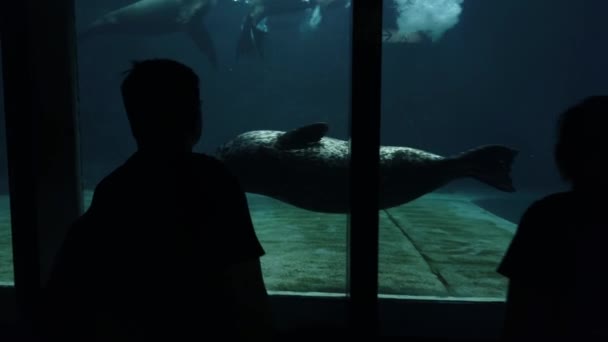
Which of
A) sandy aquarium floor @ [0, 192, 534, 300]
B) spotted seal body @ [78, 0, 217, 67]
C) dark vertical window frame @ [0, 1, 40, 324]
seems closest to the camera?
dark vertical window frame @ [0, 1, 40, 324]

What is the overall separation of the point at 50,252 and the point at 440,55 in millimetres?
34383

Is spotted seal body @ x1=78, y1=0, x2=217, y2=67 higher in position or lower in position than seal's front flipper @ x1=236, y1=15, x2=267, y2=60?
higher

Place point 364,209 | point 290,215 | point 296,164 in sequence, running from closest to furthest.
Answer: point 364,209, point 296,164, point 290,215

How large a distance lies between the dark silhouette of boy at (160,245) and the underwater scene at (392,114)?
0.55 meters

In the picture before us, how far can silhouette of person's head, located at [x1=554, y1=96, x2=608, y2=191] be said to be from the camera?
110 cm

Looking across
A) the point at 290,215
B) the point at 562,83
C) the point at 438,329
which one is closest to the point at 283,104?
the point at 562,83

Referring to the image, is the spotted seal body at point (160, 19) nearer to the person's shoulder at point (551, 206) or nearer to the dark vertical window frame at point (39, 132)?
the dark vertical window frame at point (39, 132)

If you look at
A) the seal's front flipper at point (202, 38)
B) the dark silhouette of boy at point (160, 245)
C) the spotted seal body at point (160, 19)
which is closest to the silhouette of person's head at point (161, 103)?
the dark silhouette of boy at point (160, 245)

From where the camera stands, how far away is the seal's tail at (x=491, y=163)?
3352 mm

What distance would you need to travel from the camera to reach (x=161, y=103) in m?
1.01

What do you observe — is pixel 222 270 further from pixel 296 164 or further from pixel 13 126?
pixel 296 164

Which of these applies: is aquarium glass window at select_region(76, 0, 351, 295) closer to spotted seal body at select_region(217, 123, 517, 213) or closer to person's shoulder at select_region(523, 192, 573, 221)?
spotted seal body at select_region(217, 123, 517, 213)

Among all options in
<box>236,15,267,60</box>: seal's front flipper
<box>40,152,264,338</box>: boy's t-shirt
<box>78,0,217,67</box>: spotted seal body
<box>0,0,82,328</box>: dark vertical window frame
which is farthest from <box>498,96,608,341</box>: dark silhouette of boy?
<box>78,0,217,67</box>: spotted seal body

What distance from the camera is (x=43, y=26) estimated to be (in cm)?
204
